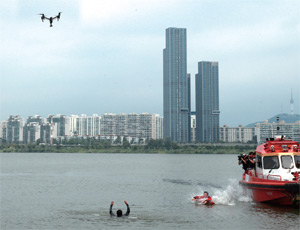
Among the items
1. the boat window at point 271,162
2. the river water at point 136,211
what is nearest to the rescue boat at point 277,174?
the boat window at point 271,162

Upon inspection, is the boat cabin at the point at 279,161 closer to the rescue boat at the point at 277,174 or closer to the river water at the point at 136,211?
the rescue boat at the point at 277,174

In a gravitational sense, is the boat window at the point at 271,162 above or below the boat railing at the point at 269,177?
above

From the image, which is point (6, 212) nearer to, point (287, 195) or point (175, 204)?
point (175, 204)

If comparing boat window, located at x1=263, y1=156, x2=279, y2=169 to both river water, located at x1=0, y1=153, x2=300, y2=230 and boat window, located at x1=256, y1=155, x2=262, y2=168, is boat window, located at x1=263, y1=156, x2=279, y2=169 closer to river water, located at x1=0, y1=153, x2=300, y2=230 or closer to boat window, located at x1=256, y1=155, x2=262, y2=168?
boat window, located at x1=256, y1=155, x2=262, y2=168

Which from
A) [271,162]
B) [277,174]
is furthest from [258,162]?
[277,174]

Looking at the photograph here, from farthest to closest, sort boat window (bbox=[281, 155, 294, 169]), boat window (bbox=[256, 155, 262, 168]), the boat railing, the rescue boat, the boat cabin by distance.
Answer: boat window (bbox=[256, 155, 262, 168]) < boat window (bbox=[281, 155, 294, 169]) < the boat cabin < the boat railing < the rescue boat

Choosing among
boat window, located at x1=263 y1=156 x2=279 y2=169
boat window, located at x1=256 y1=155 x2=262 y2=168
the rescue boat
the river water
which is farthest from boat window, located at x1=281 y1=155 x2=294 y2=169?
the river water

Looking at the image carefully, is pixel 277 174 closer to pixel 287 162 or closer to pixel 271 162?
pixel 271 162

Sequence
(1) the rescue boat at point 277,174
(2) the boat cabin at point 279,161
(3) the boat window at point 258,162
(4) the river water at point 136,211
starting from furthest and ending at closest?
(3) the boat window at point 258,162
(2) the boat cabin at point 279,161
(1) the rescue boat at point 277,174
(4) the river water at point 136,211
